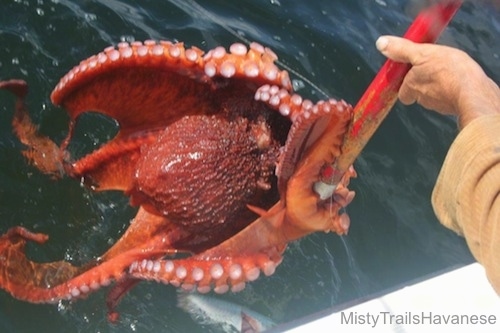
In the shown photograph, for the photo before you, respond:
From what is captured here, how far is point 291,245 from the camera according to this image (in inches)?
175

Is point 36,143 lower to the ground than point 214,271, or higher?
lower

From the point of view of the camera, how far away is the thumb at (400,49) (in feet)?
7.48

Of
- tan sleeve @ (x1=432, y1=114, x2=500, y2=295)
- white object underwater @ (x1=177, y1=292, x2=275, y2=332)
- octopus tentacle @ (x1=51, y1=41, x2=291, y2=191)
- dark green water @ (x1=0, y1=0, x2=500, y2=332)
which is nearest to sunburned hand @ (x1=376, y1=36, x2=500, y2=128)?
tan sleeve @ (x1=432, y1=114, x2=500, y2=295)

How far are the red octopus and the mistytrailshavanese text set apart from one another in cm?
52

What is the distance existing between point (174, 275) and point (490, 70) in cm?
492

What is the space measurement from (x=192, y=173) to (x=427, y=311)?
3.97 ft

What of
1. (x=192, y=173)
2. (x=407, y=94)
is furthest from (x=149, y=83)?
(x=407, y=94)

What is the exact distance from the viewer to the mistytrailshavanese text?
2.94 metres

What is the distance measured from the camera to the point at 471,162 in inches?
84.0

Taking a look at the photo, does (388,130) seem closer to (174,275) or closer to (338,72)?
(338,72)

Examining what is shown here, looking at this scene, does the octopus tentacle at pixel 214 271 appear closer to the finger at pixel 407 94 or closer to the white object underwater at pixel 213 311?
the finger at pixel 407 94

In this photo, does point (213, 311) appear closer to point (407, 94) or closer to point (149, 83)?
point (149, 83)

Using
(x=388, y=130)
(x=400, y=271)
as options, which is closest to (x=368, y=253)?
(x=400, y=271)

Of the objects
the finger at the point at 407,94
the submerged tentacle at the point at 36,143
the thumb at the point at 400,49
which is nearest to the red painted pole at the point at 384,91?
the thumb at the point at 400,49
